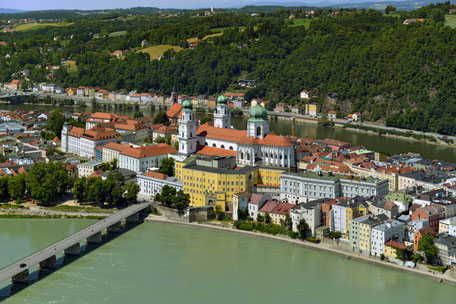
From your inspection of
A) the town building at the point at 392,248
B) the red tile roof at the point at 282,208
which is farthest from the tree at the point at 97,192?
the town building at the point at 392,248

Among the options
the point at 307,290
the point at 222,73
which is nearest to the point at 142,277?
the point at 307,290

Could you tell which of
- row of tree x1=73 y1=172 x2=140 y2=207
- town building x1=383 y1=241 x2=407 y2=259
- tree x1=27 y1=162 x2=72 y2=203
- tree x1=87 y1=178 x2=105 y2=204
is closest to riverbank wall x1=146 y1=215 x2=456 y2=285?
town building x1=383 y1=241 x2=407 y2=259

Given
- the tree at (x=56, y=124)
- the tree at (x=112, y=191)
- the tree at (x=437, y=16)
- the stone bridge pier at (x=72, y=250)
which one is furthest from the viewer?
the tree at (x=437, y=16)

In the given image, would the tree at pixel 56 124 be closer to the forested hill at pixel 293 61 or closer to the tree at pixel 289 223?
the tree at pixel 289 223

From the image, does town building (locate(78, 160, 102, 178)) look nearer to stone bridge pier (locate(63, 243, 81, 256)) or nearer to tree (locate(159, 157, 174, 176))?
tree (locate(159, 157, 174, 176))

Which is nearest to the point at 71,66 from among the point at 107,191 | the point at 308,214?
the point at 107,191

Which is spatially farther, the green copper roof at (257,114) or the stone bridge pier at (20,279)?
the green copper roof at (257,114)

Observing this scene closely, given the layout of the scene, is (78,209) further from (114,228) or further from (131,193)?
(114,228)
